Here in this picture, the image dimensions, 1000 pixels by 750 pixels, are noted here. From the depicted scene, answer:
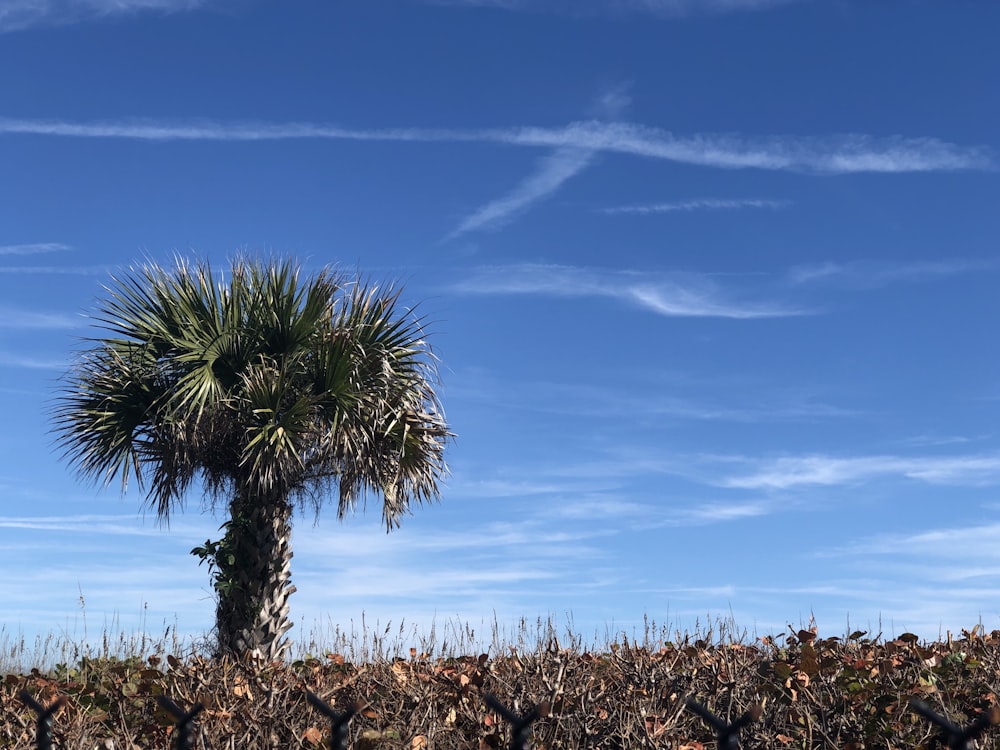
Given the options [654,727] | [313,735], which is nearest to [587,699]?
[654,727]

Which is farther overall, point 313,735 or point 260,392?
point 260,392

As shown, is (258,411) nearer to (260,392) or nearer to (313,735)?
(260,392)

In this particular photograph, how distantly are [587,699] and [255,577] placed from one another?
10.1 m

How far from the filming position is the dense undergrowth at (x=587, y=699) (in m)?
5.30

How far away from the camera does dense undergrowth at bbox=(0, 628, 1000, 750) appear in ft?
17.4

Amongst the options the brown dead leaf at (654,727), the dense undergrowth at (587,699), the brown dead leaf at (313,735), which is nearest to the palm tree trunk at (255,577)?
the dense undergrowth at (587,699)

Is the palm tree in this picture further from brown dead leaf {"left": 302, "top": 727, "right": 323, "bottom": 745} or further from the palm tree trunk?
brown dead leaf {"left": 302, "top": 727, "right": 323, "bottom": 745}

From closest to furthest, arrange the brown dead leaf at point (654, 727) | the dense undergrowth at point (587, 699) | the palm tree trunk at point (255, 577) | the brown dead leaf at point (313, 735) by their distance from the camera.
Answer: the brown dead leaf at point (654, 727) < the brown dead leaf at point (313, 735) < the dense undergrowth at point (587, 699) < the palm tree trunk at point (255, 577)

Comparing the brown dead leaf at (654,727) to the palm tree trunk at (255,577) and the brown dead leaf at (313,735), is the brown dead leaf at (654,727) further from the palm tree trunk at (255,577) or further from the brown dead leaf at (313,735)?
the palm tree trunk at (255,577)

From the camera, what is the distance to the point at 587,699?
5531mm

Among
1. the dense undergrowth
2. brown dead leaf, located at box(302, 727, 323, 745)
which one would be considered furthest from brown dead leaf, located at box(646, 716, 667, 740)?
brown dead leaf, located at box(302, 727, 323, 745)

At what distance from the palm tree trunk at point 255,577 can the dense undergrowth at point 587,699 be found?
25.8 feet

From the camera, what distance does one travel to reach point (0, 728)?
20.4 ft

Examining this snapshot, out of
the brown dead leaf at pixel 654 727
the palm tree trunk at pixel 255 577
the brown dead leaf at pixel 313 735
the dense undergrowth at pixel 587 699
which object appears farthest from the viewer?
the palm tree trunk at pixel 255 577
